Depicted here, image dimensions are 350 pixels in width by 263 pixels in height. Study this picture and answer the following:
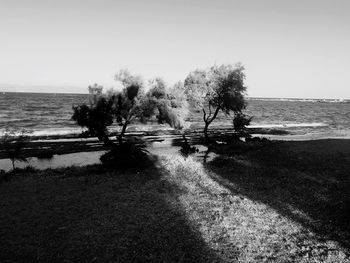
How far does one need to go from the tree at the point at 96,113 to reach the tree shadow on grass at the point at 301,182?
1614 centimetres

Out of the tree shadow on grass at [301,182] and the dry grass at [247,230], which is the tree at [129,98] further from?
the dry grass at [247,230]

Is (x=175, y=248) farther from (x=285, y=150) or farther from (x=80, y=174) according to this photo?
(x=285, y=150)

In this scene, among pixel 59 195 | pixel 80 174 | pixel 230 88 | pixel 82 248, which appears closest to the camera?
pixel 82 248

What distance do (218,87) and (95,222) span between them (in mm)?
37754

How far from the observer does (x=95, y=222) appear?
58.1 feet

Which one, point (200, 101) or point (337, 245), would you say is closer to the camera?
point (337, 245)

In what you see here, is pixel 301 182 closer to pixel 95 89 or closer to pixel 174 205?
pixel 174 205

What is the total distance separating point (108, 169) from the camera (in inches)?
1195

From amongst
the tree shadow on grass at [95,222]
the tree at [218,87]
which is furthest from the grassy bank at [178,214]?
the tree at [218,87]

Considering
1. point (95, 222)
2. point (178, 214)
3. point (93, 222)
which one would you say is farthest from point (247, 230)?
point (93, 222)

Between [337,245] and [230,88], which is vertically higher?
[230,88]

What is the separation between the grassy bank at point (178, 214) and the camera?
47.9ft

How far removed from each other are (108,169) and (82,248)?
15873mm

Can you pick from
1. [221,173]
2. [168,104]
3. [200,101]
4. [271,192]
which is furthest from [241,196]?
[200,101]
